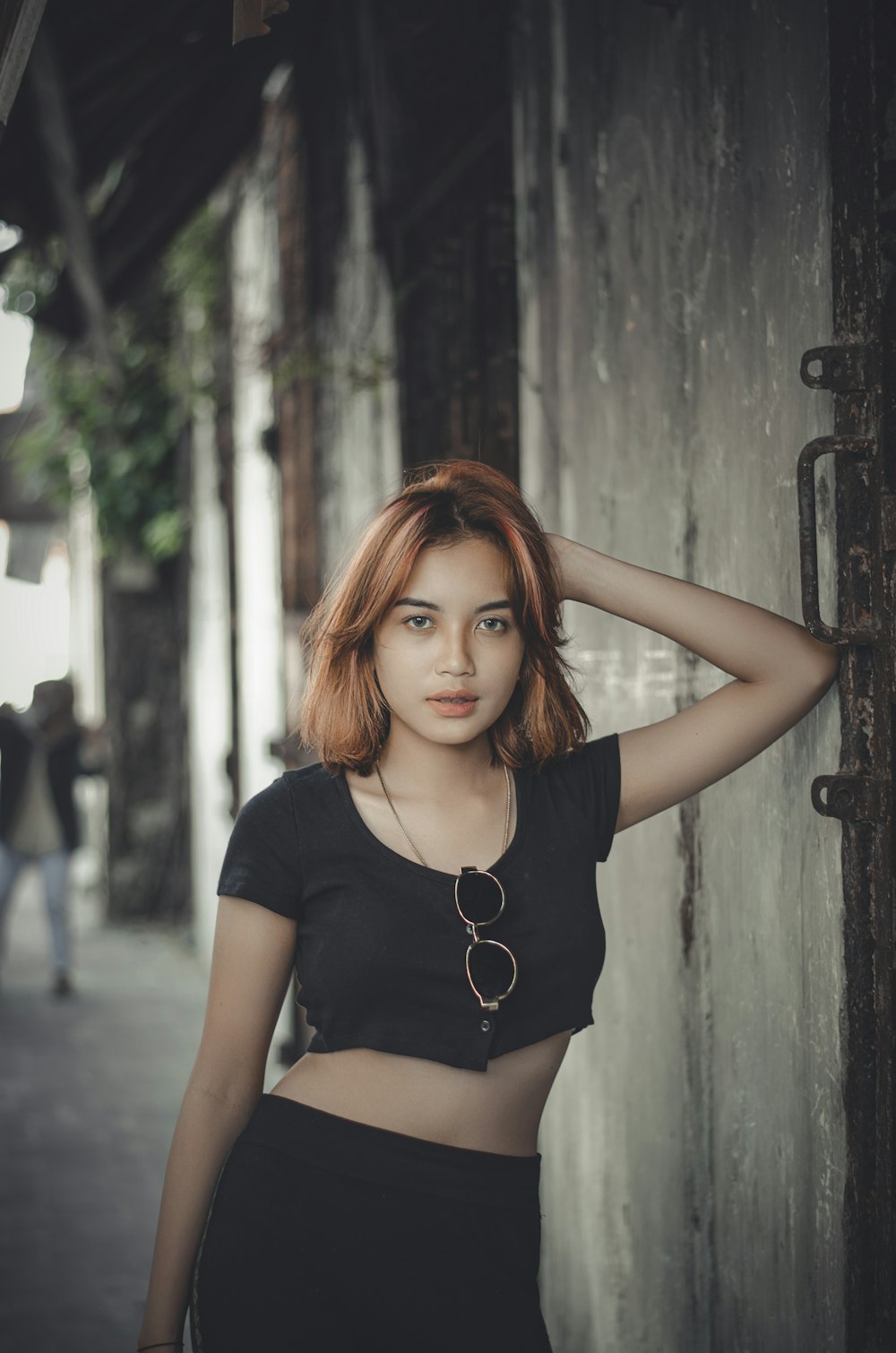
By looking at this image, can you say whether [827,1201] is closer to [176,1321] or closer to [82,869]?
[176,1321]

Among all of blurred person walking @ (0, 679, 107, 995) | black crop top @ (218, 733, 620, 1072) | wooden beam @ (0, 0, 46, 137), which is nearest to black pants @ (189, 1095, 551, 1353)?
black crop top @ (218, 733, 620, 1072)

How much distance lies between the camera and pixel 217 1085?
2.02 meters

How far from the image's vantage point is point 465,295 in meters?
4.52

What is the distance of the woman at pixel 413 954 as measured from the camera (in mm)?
1937

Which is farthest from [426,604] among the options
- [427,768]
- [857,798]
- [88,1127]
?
A: [88,1127]

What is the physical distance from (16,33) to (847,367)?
1378 millimetres

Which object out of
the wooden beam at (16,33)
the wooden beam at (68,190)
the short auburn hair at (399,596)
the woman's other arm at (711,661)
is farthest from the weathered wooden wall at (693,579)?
the wooden beam at (68,190)

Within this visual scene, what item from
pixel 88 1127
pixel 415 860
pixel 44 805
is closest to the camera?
pixel 415 860

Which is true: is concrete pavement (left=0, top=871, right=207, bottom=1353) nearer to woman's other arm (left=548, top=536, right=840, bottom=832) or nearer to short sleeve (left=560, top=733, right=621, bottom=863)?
short sleeve (left=560, top=733, right=621, bottom=863)

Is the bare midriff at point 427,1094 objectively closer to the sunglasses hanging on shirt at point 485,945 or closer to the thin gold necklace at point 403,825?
the sunglasses hanging on shirt at point 485,945

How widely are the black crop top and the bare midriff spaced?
3 cm

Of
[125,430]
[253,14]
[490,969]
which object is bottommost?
[490,969]

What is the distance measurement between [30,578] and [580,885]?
18.4 feet

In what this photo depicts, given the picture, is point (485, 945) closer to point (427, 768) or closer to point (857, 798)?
point (427, 768)
